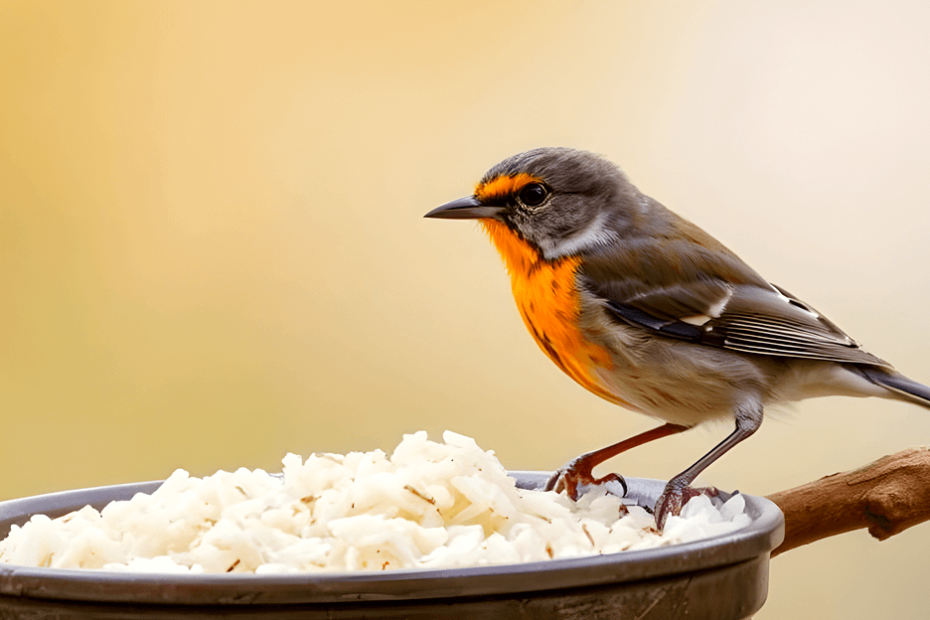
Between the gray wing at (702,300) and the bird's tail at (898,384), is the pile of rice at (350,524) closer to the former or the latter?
the gray wing at (702,300)

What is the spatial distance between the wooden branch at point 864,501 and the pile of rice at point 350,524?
0.36m

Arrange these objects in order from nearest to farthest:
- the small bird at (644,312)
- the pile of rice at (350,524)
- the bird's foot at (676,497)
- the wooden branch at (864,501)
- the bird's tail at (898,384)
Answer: the pile of rice at (350,524) → the bird's foot at (676,497) → the wooden branch at (864,501) → the small bird at (644,312) → the bird's tail at (898,384)

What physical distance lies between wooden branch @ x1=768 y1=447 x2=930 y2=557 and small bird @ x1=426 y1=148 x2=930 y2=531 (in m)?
0.20

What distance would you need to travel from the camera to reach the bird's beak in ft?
7.63

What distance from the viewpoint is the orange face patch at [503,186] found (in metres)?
2.36

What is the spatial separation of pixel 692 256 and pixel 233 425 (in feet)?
7.39

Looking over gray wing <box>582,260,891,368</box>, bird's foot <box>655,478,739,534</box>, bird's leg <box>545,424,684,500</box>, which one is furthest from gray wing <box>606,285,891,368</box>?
bird's foot <box>655,478,739,534</box>

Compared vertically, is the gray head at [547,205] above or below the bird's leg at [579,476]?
above

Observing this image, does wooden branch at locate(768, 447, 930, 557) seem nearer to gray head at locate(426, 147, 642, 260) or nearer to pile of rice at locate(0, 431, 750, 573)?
pile of rice at locate(0, 431, 750, 573)

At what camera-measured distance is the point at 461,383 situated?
4.13 meters

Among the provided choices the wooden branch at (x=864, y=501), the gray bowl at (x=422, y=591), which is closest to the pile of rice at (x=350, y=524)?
the gray bowl at (x=422, y=591)

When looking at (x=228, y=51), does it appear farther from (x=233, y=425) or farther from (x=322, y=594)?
(x=322, y=594)

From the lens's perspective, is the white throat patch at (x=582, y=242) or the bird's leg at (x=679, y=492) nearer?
the bird's leg at (x=679, y=492)

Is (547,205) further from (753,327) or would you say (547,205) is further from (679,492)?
(679,492)
